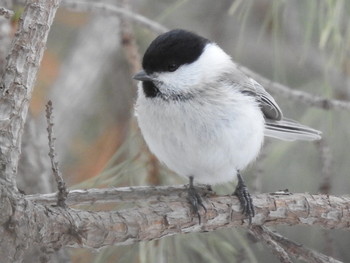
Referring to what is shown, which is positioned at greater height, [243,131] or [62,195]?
[243,131]

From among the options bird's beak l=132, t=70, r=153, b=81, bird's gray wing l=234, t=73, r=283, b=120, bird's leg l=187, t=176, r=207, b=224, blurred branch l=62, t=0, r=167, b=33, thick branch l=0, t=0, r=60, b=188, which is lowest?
bird's leg l=187, t=176, r=207, b=224

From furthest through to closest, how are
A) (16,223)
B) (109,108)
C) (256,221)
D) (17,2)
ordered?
(109,108) → (17,2) → (256,221) → (16,223)

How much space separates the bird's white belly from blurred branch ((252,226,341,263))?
6.5 inches

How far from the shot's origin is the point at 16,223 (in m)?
0.63

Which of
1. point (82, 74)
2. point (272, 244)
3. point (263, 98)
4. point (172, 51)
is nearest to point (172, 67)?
point (172, 51)

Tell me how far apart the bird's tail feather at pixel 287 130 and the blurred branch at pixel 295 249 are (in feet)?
1.11

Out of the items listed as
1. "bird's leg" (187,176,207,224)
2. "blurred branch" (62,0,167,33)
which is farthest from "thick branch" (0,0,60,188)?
"blurred branch" (62,0,167,33)

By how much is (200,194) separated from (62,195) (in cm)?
32

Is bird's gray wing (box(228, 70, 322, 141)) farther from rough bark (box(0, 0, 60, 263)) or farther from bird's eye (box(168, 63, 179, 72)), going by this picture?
rough bark (box(0, 0, 60, 263))

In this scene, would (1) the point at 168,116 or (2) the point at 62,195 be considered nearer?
(2) the point at 62,195

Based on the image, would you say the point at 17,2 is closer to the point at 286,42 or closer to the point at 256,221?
the point at 256,221

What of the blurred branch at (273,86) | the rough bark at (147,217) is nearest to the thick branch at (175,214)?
the rough bark at (147,217)

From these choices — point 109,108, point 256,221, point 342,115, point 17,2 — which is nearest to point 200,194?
point 256,221

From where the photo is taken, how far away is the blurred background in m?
1.19
